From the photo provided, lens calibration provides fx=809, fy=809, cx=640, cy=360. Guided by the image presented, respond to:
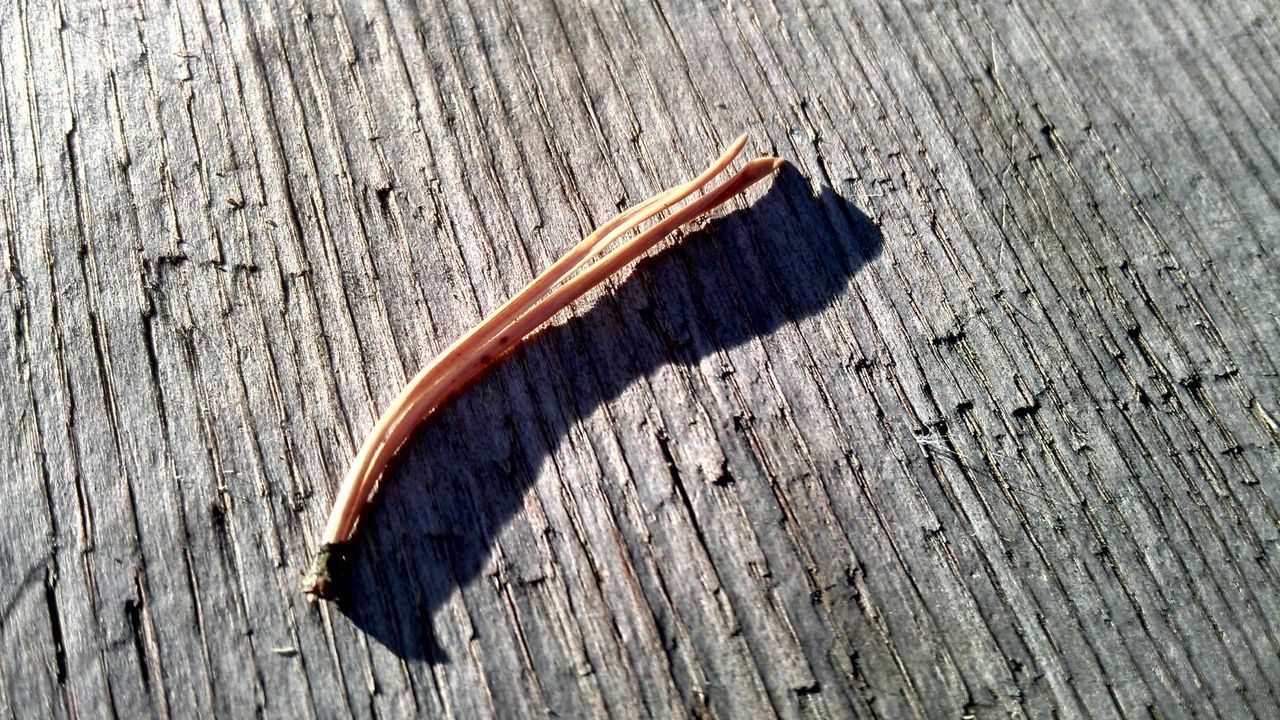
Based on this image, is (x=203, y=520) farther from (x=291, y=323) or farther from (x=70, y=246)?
Answer: (x=70, y=246)

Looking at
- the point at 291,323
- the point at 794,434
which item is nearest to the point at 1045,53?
the point at 794,434

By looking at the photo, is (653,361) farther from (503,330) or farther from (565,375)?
(503,330)

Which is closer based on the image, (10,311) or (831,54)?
(10,311)

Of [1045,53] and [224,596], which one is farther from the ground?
[1045,53]

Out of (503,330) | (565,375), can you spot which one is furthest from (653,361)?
(503,330)

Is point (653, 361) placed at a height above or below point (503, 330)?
below
